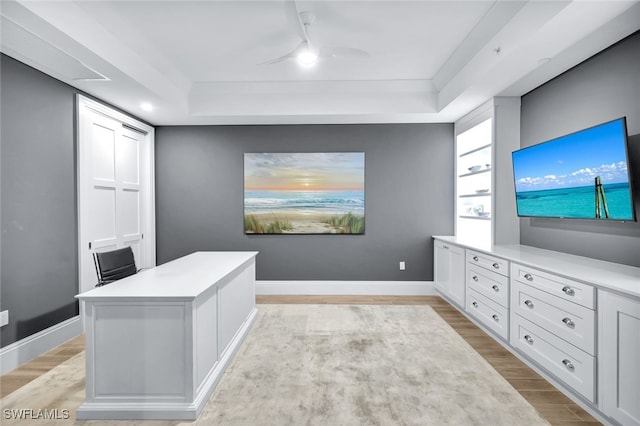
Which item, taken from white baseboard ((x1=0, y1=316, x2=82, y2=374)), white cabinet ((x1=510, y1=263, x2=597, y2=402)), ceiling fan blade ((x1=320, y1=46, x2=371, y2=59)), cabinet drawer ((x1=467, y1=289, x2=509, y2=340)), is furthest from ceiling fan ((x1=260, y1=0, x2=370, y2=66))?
white baseboard ((x1=0, y1=316, x2=82, y2=374))

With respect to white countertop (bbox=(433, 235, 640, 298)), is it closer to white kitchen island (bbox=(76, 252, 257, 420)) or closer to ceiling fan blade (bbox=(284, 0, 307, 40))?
white kitchen island (bbox=(76, 252, 257, 420))

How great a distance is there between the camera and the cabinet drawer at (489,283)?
274 centimetres

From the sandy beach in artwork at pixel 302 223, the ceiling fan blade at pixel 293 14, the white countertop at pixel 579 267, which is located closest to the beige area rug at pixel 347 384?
the white countertop at pixel 579 267

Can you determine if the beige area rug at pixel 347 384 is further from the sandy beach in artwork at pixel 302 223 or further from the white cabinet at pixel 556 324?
the sandy beach in artwork at pixel 302 223

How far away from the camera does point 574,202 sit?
2543mm

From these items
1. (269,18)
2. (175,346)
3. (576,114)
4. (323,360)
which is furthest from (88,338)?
(576,114)

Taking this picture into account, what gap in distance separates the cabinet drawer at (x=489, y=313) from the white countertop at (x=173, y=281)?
233cm

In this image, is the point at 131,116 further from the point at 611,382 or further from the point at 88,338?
the point at 611,382

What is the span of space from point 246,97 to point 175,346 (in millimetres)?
3159

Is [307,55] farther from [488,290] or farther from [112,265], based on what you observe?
[488,290]

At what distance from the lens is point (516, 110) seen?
3.50m

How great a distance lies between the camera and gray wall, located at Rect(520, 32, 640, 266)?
7.29ft

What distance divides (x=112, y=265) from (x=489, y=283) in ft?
11.1

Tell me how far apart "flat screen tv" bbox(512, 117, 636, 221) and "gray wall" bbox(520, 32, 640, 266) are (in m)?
0.16
